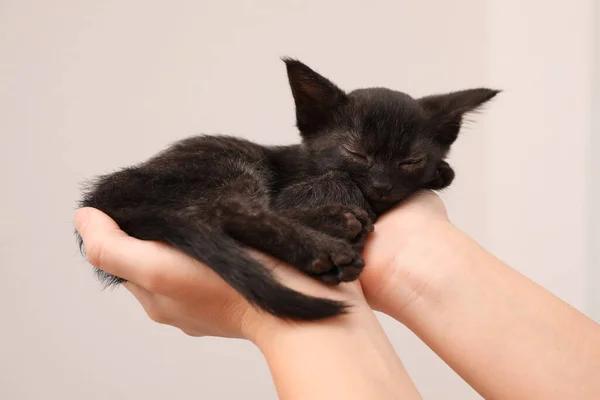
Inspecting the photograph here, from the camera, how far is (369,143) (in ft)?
4.02

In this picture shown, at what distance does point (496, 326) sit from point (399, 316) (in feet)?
0.68

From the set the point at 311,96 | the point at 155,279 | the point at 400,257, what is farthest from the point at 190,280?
the point at 311,96

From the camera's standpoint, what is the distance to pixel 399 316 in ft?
3.91

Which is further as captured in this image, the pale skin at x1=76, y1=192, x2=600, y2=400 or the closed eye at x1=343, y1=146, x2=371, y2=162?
the closed eye at x1=343, y1=146, x2=371, y2=162

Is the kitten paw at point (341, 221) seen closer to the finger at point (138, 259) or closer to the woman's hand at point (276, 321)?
the woman's hand at point (276, 321)

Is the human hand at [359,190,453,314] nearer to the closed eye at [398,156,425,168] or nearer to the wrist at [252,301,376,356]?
the closed eye at [398,156,425,168]

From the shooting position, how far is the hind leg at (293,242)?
955mm

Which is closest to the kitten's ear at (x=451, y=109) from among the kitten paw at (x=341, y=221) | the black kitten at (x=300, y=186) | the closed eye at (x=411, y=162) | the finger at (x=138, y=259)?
the black kitten at (x=300, y=186)

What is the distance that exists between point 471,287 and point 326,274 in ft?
1.08

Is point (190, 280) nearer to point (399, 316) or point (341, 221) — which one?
point (341, 221)

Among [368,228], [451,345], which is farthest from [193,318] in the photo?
[451,345]

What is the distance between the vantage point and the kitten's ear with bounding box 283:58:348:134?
125cm

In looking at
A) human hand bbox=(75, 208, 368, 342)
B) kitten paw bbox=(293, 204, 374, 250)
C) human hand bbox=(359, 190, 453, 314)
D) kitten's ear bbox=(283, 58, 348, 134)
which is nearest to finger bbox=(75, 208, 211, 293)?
human hand bbox=(75, 208, 368, 342)

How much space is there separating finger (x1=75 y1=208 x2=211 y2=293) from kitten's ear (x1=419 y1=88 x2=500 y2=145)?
681 mm
